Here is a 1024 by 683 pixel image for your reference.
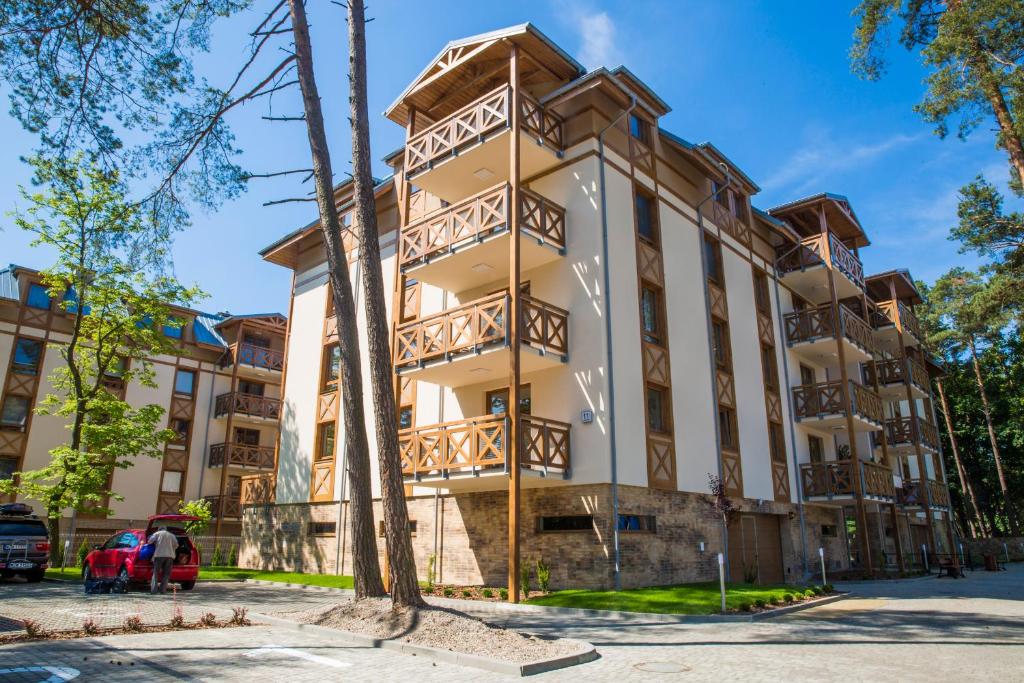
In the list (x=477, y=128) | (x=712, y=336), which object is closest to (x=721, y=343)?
(x=712, y=336)

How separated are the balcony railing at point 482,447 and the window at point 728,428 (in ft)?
22.9

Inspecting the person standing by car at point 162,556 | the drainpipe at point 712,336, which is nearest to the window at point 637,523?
the drainpipe at point 712,336

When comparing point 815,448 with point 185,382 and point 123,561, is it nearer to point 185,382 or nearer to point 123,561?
point 123,561

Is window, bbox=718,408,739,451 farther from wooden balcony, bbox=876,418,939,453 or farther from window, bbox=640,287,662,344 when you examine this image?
wooden balcony, bbox=876,418,939,453

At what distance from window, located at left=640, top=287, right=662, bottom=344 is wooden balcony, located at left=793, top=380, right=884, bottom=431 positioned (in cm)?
945

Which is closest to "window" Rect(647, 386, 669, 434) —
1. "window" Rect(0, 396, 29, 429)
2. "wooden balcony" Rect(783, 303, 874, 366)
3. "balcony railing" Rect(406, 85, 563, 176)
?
"balcony railing" Rect(406, 85, 563, 176)

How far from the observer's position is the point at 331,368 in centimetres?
2539

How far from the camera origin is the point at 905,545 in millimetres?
32938

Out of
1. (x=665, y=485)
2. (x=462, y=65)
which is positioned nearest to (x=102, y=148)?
(x=462, y=65)

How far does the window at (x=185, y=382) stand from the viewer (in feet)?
117

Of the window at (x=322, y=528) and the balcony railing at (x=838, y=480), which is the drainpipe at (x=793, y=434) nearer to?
the balcony railing at (x=838, y=480)

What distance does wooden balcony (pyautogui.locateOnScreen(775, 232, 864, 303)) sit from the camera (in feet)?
88.4

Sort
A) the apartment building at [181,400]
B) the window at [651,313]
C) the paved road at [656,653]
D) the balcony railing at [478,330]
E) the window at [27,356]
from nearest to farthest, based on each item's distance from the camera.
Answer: the paved road at [656,653] → the balcony railing at [478,330] → the window at [651,313] → the apartment building at [181,400] → the window at [27,356]

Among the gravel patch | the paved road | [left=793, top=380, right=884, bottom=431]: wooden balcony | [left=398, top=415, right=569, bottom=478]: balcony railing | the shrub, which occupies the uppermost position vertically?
[left=793, top=380, right=884, bottom=431]: wooden balcony
